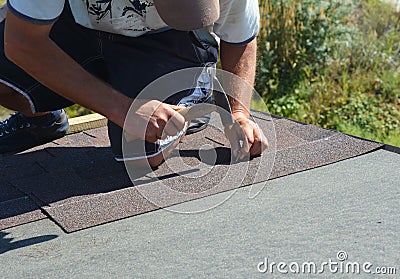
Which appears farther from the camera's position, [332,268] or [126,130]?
[126,130]

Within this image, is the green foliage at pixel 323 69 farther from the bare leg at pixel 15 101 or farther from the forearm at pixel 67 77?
the forearm at pixel 67 77

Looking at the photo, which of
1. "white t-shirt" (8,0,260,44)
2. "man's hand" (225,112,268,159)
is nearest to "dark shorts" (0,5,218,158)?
"white t-shirt" (8,0,260,44)

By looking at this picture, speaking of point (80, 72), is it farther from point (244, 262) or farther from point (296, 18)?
point (296, 18)

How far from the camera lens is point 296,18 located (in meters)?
4.38

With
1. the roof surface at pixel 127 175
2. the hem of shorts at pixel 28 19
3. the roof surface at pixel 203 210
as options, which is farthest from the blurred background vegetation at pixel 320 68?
the hem of shorts at pixel 28 19

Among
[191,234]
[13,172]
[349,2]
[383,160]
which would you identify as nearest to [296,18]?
[349,2]

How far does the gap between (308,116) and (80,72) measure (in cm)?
200

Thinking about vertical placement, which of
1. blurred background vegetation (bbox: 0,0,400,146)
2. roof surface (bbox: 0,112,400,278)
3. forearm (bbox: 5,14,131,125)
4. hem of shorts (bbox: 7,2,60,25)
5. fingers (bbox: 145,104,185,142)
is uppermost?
hem of shorts (bbox: 7,2,60,25)

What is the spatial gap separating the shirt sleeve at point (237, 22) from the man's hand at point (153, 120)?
55cm

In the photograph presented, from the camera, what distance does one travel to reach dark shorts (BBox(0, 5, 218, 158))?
2824mm

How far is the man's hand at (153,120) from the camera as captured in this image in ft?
7.63

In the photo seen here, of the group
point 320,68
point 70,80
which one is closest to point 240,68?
point 70,80

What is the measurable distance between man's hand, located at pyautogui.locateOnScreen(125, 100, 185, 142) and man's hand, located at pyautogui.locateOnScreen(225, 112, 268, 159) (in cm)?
34

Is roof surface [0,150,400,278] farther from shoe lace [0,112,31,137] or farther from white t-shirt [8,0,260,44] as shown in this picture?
shoe lace [0,112,31,137]
